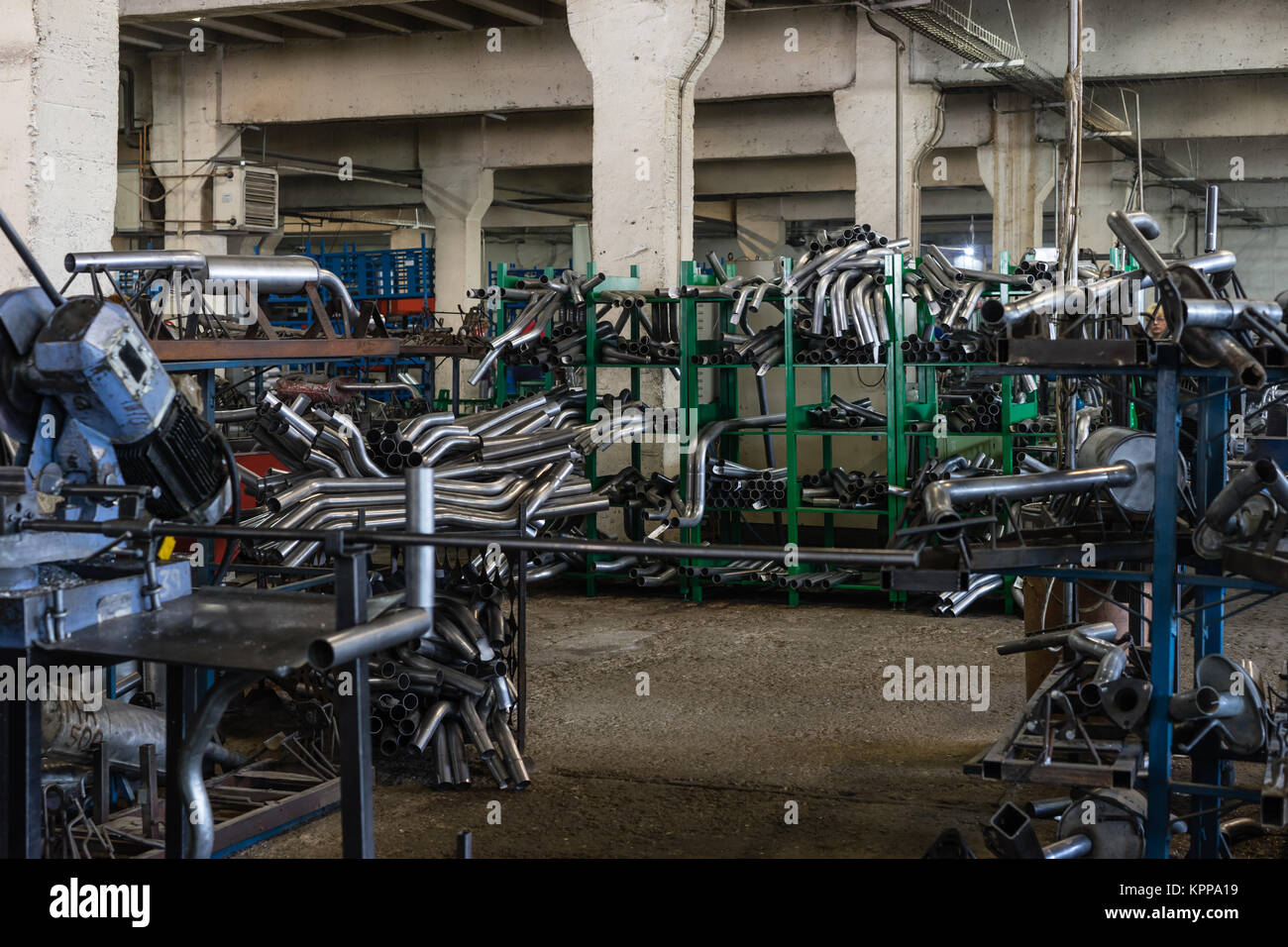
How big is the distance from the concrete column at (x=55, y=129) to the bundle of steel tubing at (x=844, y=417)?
4.24 meters

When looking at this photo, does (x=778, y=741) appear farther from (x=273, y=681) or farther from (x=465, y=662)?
(x=273, y=681)

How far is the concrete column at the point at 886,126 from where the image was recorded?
37.0ft

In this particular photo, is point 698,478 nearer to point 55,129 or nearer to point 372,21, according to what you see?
point 55,129

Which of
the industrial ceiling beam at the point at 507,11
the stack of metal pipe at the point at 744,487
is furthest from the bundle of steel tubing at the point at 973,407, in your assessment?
the industrial ceiling beam at the point at 507,11

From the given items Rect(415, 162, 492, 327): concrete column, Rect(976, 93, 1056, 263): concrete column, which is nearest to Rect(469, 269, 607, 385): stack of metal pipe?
Rect(415, 162, 492, 327): concrete column

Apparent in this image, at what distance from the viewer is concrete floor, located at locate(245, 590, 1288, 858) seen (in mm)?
4270

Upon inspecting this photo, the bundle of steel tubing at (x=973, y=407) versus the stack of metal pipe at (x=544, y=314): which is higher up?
the stack of metal pipe at (x=544, y=314)

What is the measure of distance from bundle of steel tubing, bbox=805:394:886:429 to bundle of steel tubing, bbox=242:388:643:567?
44.1 inches

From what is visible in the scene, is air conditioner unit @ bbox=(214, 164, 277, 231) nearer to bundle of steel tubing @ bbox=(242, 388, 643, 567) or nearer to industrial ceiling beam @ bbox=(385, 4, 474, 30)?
industrial ceiling beam @ bbox=(385, 4, 474, 30)

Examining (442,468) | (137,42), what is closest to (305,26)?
(137,42)

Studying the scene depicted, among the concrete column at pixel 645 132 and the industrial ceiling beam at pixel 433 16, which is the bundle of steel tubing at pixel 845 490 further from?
the industrial ceiling beam at pixel 433 16

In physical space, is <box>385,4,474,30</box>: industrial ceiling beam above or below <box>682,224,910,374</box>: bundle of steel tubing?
above

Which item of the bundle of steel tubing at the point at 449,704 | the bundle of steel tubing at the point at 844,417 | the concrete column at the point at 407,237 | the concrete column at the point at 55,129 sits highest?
the concrete column at the point at 407,237
